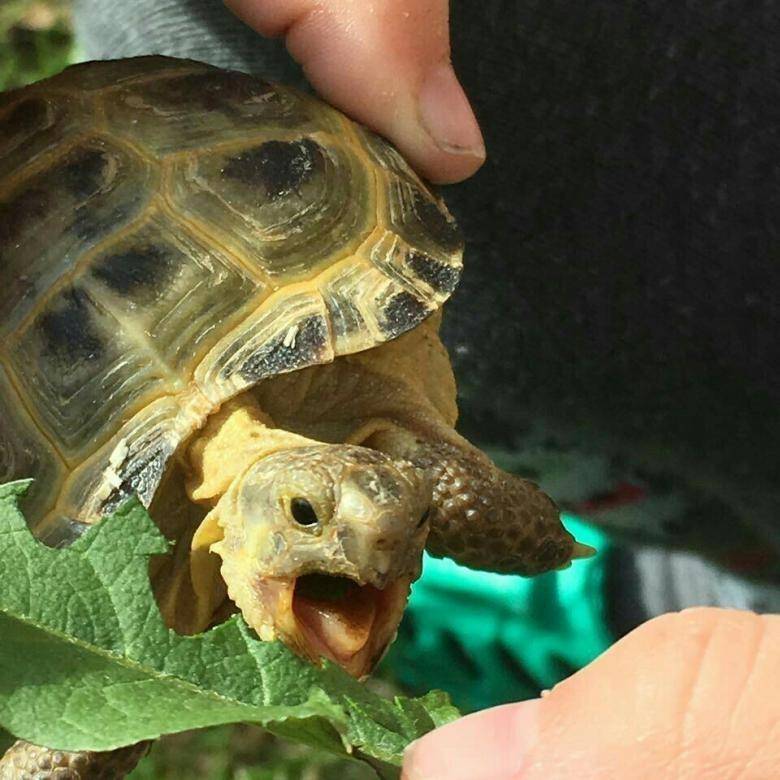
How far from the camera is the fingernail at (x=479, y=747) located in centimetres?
78

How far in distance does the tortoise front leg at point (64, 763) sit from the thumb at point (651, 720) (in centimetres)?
47

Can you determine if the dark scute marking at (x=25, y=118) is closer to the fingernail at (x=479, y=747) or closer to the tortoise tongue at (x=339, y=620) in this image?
the tortoise tongue at (x=339, y=620)

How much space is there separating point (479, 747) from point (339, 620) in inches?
11.6

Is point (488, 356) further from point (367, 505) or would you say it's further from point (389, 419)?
point (367, 505)

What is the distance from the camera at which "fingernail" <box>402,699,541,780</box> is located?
2.57ft

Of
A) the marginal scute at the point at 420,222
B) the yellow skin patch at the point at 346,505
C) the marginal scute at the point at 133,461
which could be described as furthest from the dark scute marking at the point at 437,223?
the marginal scute at the point at 133,461

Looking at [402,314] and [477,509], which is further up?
[402,314]

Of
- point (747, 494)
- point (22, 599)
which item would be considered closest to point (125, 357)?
point (22, 599)

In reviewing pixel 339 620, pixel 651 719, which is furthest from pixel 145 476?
pixel 651 719

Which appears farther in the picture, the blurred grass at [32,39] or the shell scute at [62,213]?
the blurred grass at [32,39]

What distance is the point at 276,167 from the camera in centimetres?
120

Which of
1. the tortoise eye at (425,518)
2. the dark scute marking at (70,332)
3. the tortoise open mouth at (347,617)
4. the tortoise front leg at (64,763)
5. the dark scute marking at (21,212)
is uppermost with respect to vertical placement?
the dark scute marking at (21,212)

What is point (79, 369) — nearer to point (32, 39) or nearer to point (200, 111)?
point (200, 111)

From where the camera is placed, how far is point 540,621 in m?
2.56
